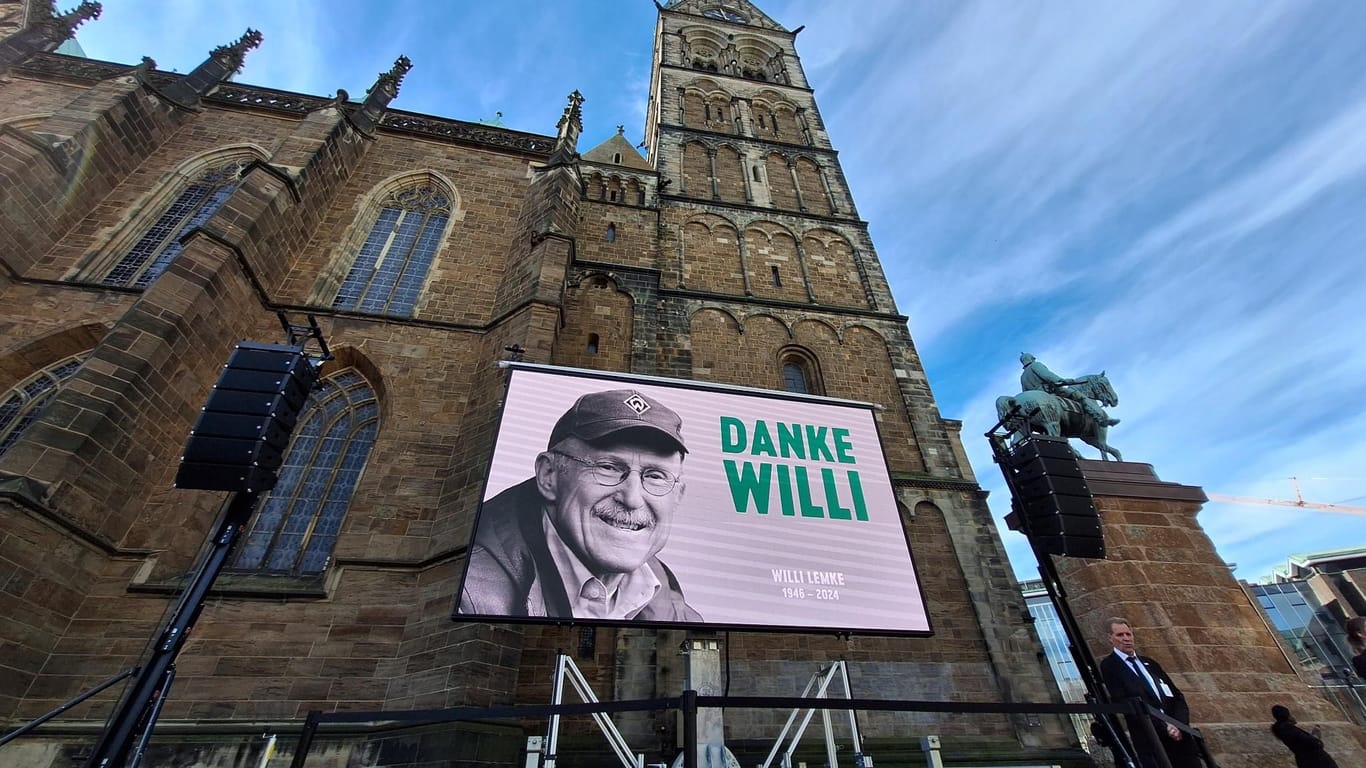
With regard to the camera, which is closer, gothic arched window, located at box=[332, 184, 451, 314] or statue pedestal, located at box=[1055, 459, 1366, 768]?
statue pedestal, located at box=[1055, 459, 1366, 768]

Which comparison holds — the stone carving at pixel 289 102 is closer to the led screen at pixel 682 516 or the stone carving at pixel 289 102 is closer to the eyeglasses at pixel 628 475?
the led screen at pixel 682 516

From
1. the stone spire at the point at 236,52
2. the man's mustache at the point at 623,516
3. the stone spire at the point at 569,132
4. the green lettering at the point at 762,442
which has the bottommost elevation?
the man's mustache at the point at 623,516

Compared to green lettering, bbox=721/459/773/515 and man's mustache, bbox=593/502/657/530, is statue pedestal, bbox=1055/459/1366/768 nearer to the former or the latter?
green lettering, bbox=721/459/773/515

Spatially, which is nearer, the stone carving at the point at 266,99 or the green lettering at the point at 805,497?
the green lettering at the point at 805,497

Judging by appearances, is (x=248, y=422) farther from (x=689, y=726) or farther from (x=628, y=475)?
(x=689, y=726)

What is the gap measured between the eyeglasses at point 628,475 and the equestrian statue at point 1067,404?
567cm

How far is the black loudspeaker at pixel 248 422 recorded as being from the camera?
14.6 ft

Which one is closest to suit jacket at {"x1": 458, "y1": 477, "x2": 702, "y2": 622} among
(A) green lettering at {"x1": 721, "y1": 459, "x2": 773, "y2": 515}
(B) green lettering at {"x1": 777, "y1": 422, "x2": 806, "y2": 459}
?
(A) green lettering at {"x1": 721, "y1": 459, "x2": 773, "y2": 515}

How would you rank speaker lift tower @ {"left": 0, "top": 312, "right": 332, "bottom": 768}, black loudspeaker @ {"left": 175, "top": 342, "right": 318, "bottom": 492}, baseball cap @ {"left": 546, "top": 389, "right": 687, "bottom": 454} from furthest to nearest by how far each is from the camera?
baseball cap @ {"left": 546, "top": 389, "right": 687, "bottom": 454}
black loudspeaker @ {"left": 175, "top": 342, "right": 318, "bottom": 492}
speaker lift tower @ {"left": 0, "top": 312, "right": 332, "bottom": 768}

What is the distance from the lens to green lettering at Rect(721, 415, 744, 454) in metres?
7.22

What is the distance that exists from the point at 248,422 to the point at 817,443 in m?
6.03

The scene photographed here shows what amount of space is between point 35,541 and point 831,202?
1729cm

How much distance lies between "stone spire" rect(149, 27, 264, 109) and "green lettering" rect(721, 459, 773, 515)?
15.5 meters

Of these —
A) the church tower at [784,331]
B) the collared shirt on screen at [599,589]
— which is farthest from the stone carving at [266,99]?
the collared shirt on screen at [599,589]
